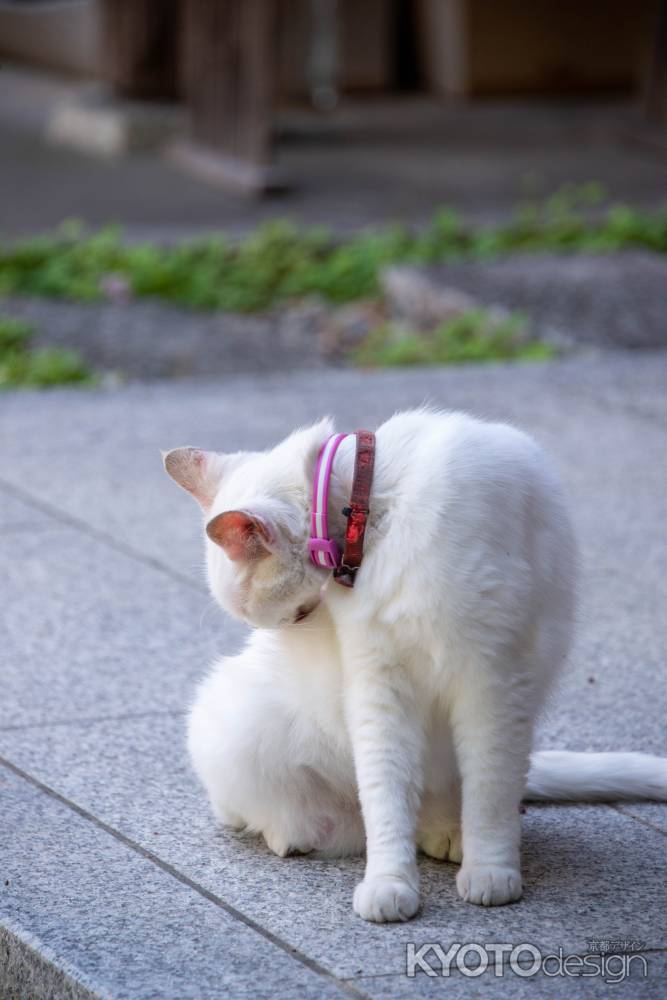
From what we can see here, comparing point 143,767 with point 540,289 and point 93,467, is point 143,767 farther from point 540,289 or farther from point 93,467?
point 540,289

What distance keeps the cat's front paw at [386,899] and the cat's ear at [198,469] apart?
74 centimetres

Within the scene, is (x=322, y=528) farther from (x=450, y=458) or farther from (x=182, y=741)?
(x=182, y=741)

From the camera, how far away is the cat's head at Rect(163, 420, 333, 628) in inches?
99.2

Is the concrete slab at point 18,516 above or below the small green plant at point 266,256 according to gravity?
above

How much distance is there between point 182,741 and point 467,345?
13.4 ft

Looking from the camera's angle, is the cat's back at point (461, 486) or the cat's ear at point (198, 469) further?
the cat's ear at point (198, 469)

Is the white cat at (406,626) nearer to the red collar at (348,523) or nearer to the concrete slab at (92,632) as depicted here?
the red collar at (348,523)

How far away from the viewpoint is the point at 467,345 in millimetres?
7152

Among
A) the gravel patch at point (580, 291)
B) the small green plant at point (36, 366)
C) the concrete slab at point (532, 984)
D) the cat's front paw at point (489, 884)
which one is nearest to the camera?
the concrete slab at point (532, 984)

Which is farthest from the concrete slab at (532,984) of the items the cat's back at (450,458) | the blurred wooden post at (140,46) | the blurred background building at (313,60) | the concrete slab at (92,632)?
the blurred wooden post at (140,46)

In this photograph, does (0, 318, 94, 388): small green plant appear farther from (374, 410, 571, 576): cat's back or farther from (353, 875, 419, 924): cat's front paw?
(353, 875, 419, 924): cat's front paw

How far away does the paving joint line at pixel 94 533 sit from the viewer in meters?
4.40

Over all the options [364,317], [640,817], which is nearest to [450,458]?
[640,817]

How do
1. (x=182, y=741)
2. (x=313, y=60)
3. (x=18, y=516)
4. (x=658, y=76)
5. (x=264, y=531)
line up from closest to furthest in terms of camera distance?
(x=264, y=531), (x=182, y=741), (x=18, y=516), (x=658, y=76), (x=313, y=60)
